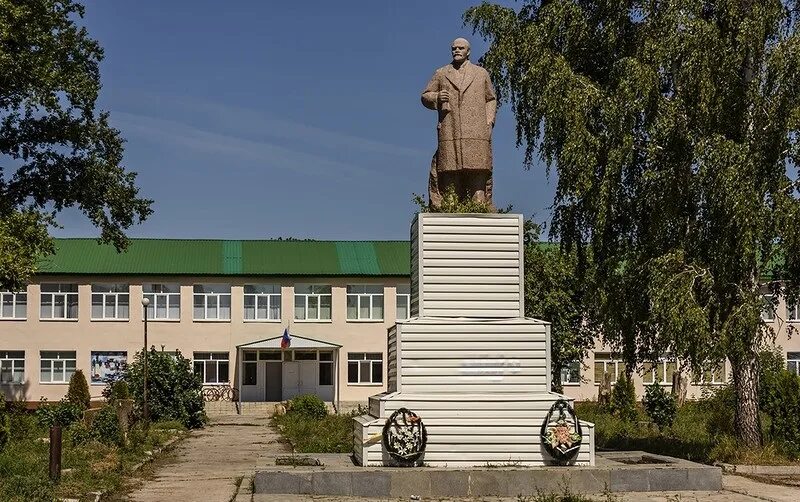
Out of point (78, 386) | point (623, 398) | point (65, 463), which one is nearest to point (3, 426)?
point (65, 463)

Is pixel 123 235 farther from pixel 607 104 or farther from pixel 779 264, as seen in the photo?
pixel 779 264

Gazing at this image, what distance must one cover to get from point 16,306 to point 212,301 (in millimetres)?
8350

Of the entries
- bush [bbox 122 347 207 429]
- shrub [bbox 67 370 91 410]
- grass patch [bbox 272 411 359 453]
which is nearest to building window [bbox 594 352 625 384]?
grass patch [bbox 272 411 359 453]

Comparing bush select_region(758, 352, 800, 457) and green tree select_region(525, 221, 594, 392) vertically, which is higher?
green tree select_region(525, 221, 594, 392)

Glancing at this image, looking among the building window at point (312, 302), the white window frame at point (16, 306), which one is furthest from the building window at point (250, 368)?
the white window frame at point (16, 306)

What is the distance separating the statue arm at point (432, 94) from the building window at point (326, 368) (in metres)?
33.3

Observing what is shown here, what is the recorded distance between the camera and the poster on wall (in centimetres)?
4741

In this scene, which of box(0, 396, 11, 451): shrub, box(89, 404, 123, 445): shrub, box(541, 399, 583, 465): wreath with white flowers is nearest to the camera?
box(541, 399, 583, 465): wreath with white flowers

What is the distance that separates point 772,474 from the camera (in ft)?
58.4

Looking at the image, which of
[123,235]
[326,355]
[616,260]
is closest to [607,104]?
[616,260]

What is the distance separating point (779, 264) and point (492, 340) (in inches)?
284

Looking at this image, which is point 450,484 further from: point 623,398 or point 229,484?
point 623,398

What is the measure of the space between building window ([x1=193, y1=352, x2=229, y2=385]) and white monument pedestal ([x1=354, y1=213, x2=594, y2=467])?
109 ft

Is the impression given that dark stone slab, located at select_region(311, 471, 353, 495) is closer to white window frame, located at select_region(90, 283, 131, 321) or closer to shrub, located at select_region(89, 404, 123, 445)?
shrub, located at select_region(89, 404, 123, 445)
